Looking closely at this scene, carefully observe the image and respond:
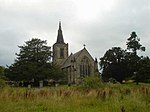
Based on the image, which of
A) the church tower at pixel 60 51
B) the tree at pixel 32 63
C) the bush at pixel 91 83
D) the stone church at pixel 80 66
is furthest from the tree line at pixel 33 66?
the bush at pixel 91 83

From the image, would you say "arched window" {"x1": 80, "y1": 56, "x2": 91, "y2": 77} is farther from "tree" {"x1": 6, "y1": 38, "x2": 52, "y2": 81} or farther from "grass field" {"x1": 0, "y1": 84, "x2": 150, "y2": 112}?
"grass field" {"x1": 0, "y1": 84, "x2": 150, "y2": 112}

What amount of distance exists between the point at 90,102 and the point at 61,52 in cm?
8466

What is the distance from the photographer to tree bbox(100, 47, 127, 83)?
78625mm

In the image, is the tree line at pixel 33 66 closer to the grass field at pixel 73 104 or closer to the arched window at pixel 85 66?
the arched window at pixel 85 66

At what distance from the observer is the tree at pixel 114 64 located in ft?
258

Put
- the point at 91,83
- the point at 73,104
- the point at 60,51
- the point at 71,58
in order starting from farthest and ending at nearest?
1. the point at 60,51
2. the point at 71,58
3. the point at 91,83
4. the point at 73,104

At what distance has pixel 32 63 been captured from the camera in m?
65.0

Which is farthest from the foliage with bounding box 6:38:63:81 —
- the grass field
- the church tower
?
the grass field

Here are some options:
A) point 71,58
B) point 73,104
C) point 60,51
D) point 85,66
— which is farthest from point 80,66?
point 73,104

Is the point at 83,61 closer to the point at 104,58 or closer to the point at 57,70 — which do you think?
the point at 104,58

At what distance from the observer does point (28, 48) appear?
6962 centimetres

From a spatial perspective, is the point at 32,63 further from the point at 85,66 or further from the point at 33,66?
the point at 85,66

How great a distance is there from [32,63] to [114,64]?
2659 centimetres

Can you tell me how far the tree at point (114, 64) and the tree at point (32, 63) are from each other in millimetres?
20331
